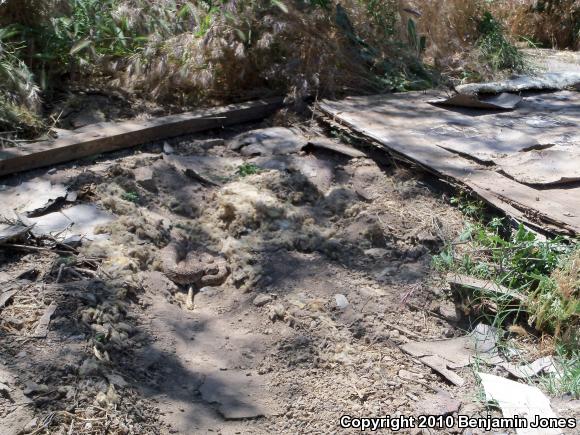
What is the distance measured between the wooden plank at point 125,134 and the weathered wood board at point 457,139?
550 millimetres

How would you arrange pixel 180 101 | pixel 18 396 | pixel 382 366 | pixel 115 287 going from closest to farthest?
1. pixel 18 396
2. pixel 382 366
3. pixel 115 287
4. pixel 180 101

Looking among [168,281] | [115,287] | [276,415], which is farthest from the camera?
[168,281]

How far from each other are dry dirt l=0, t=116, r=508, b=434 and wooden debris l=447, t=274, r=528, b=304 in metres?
0.14

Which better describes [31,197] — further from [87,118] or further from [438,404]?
[438,404]

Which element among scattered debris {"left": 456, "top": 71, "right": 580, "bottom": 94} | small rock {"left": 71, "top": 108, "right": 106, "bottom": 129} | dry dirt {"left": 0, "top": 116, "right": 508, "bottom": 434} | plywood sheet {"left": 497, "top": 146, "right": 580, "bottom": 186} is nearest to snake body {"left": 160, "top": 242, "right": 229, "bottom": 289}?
dry dirt {"left": 0, "top": 116, "right": 508, "bottom": 434}

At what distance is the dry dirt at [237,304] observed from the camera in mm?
2969

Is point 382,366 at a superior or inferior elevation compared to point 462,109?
inferior

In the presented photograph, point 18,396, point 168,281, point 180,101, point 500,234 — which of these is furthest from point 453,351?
point 180,101

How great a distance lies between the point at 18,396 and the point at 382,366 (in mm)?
1409

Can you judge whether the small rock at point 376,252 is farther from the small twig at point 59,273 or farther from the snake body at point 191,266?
the small twig at point 59,273

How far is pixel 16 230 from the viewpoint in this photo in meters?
3.71

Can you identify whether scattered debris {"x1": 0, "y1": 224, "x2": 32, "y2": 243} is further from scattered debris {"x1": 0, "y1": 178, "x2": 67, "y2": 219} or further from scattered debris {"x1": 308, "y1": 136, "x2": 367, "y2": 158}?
scattered debris {"x1": 308, "y1": 136, "x2": 367, "y2": 158}

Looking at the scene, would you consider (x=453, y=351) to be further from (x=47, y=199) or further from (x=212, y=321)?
(x=47, y=199)

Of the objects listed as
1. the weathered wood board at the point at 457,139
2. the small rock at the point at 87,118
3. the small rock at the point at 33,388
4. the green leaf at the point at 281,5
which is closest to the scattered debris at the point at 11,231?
the small rock at the point at 33,388
